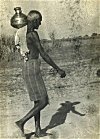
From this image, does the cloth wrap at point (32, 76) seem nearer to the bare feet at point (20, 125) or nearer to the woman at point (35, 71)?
the woman at point (35, 71)

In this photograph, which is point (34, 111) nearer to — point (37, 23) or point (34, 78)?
point (34, 78)

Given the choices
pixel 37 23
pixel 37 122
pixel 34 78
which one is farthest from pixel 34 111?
pixel 37 23

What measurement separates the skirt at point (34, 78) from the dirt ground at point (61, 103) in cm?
3

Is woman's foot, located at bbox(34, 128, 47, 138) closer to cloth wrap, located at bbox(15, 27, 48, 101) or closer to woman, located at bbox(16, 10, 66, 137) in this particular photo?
woman, located at bbox(16, 10, 66, 137)

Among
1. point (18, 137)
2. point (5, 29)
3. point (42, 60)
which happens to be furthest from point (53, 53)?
point (18, 137)

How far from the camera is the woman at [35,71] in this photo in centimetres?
284

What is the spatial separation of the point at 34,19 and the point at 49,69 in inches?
9.9

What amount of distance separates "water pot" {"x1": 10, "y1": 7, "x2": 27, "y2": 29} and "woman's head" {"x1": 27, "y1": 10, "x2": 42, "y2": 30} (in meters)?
0.02

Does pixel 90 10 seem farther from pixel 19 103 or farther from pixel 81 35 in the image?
pixel 19 103

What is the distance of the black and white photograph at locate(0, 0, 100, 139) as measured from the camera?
112 inches

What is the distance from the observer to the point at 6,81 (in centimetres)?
288

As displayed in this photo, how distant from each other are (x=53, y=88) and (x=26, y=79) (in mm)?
141

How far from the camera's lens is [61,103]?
9.58 feet

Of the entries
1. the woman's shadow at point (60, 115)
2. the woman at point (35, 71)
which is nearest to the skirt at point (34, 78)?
the woman at point (35, 71)
